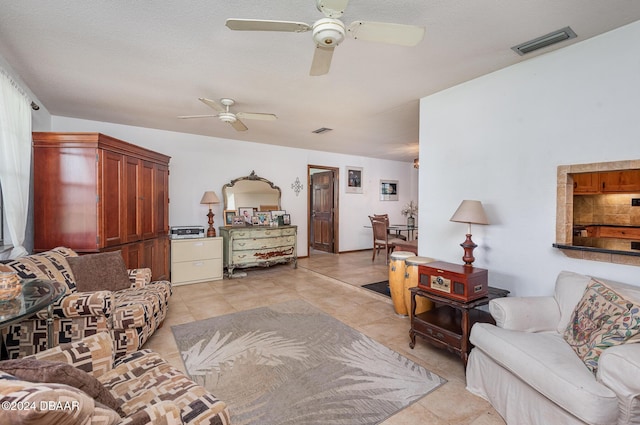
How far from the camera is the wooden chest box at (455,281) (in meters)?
2.30

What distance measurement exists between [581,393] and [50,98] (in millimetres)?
5439

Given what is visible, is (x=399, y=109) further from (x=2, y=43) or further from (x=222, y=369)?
(x=2, y=43)

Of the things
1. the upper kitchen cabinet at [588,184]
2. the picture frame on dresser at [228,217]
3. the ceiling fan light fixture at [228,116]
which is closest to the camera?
the upper kitchen cabinet at [588,184]

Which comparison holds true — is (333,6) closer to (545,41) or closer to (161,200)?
(545,41)

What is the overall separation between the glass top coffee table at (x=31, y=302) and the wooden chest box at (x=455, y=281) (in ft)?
8.61

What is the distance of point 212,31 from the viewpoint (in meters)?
2.15

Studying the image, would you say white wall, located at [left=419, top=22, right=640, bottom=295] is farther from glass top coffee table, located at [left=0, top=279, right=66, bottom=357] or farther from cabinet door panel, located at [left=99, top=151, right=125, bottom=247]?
cabinet door panel, located at [left=99, top=151, right=125, bottom=247]

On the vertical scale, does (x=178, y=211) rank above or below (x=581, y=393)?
above

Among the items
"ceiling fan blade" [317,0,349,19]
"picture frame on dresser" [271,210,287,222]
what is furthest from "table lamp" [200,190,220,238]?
"ceiling fan blade" [317,0,349,19]

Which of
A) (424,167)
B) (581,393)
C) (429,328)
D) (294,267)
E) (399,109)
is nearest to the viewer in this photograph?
(581,393)

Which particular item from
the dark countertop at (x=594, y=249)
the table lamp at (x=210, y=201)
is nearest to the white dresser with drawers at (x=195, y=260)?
the table lamp at (x=210, y=201)

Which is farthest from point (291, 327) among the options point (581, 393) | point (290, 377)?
point (581, 393)

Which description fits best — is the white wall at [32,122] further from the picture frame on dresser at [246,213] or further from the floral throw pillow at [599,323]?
the floral throw pillow at [599,323]

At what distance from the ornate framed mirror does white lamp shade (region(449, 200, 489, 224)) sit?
4106 millimetres
